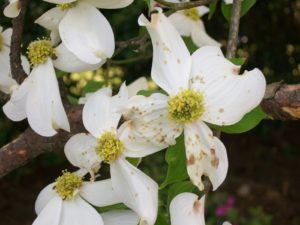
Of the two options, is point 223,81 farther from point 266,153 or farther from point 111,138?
point 266,153

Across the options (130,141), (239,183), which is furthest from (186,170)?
(239,183)

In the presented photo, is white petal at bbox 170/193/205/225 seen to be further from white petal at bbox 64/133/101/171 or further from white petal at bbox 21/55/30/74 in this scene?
white petal at bbox 21/55/30/74

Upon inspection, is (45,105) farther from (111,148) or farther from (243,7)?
(243,7)

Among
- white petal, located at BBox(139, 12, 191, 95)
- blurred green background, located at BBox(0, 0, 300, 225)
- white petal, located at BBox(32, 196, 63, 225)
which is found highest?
white petal, located at BBox(139, 12, 191, 95)

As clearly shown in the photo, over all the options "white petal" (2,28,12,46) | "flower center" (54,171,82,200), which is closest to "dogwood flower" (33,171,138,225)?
"flower center" (54,171,82,200)

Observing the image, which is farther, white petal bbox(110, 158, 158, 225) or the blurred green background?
the blurred green background

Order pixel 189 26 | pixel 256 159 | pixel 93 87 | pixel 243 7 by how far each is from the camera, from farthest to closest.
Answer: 1. pixel 256 159
2. pixel 93 87
3. pixel 189 26
4. pixel 243 7

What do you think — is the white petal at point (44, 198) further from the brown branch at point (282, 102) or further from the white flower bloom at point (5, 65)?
the brown branch at point (282, 102)

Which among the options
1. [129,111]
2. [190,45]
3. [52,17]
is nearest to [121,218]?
[129,111]
